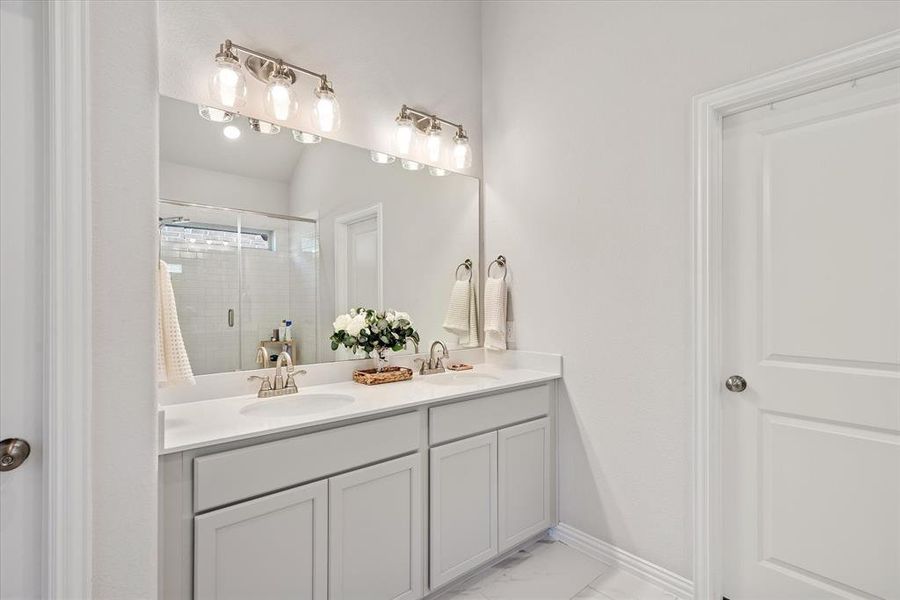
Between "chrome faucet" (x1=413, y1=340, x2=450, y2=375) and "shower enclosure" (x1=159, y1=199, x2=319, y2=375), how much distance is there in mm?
560

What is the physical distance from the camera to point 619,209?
6.70 feet

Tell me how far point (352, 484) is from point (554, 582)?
104 cm

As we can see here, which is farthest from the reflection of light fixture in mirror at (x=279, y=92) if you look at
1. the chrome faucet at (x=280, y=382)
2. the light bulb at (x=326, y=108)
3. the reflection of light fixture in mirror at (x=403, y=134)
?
the chrome faucet at (x=280, y=382)

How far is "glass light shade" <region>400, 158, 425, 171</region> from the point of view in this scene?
2.34 metres

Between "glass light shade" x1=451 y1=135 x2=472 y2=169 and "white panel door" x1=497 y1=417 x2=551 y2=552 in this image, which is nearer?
"white panel door" x1=497 y1=417 x2=551 y2=552

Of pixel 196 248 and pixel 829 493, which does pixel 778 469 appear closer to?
pixel 829 493

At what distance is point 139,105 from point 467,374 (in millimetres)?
1745

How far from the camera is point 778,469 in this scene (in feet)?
5.44

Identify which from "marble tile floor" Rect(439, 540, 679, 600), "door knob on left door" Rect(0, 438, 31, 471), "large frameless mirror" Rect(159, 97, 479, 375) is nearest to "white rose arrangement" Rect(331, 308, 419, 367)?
"large frameless mirror" Rect(159, 97, 479, 375)

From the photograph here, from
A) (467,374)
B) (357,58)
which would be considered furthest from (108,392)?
(357,58)

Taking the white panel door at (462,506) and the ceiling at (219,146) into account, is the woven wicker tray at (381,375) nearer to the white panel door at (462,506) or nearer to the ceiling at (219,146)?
the white panel door at (462,506)

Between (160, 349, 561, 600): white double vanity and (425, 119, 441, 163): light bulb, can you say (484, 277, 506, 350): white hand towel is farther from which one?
(425, 119, 441, 163): light bulb

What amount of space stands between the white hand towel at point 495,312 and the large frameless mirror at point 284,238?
0.23m

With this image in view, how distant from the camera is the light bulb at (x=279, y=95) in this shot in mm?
1829
